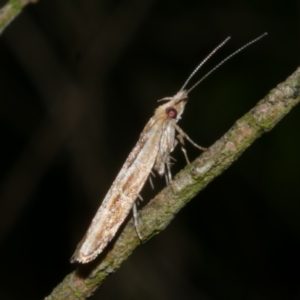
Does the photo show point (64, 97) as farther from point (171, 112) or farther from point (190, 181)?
point (190, 181)

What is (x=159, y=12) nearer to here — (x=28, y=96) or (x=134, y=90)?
(x=134, y=90)

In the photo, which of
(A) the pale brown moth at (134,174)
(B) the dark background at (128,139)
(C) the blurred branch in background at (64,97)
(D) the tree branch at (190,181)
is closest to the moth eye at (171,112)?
(A) the pale brown moth at (134,174)

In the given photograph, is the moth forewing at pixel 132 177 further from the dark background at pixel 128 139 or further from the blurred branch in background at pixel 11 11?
the dark background at pixel 128 139

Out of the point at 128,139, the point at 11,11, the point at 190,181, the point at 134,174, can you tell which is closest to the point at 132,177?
the point at 134,174

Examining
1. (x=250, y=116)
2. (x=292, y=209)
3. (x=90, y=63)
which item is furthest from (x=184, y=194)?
(x=90, y=63)

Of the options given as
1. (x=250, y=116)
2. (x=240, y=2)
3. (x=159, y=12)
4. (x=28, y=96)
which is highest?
(x=240, y=2)
